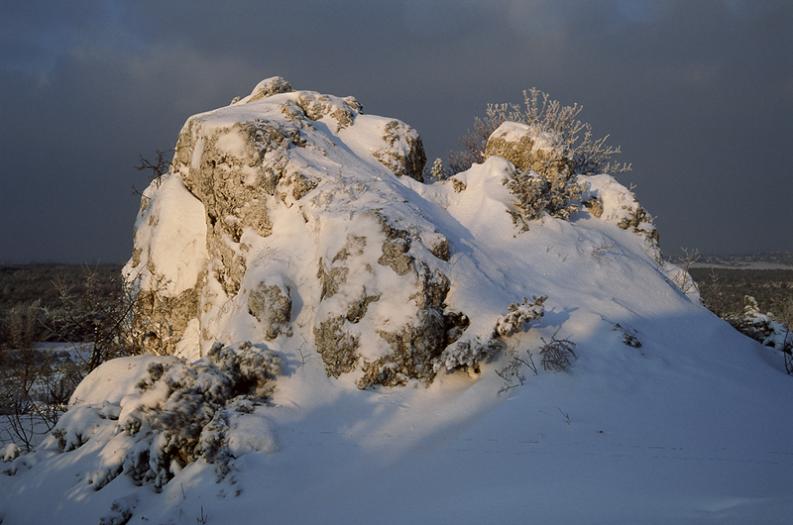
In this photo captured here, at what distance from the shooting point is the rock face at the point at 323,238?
6.25 metres

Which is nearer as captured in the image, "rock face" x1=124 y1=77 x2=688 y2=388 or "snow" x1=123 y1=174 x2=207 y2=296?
"rock face" x1=124 y1=77 x2=688 y2=388

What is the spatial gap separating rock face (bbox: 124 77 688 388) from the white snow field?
5cm

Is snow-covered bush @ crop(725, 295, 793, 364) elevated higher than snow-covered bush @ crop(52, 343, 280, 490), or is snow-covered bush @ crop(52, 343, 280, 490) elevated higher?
snow-covered bush @ crop(725, 295, 793, 364)

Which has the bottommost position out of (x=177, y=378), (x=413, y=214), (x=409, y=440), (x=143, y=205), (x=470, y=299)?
(x=409, y=440)

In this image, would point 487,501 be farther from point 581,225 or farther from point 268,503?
point 581,225

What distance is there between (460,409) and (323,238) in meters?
2.92

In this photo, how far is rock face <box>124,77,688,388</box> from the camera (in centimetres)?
625

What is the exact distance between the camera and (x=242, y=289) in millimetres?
7344

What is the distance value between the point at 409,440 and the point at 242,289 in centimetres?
341

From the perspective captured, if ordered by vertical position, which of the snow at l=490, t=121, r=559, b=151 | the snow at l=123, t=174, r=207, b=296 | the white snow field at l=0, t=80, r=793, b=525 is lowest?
the white snow field at l=0, t=80, r=793, b=525

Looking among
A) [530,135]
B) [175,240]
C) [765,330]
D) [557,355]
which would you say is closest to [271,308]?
[557,355]

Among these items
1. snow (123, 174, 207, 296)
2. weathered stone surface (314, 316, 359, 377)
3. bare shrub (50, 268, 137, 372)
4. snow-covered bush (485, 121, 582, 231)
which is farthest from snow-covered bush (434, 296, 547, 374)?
bare shrub (50, 268, 137, 372)

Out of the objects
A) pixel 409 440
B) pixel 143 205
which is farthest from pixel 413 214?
pixel 143 205

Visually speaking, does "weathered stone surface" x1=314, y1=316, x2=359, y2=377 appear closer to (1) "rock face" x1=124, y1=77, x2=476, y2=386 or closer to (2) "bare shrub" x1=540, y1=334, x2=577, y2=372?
(1) "rock face" x1=124, y1=77, x2=476, y2=386
